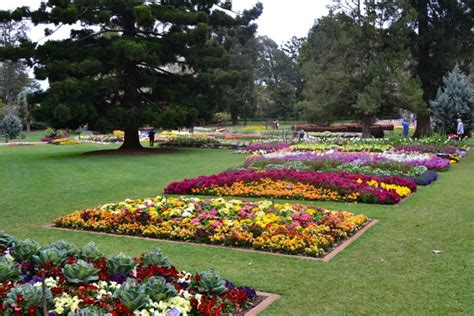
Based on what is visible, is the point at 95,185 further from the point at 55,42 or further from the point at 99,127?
the point at 55,42

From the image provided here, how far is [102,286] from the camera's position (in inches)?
196

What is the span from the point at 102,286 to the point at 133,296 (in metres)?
0.73

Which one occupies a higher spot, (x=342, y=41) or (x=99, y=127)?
(x=342, y=41)

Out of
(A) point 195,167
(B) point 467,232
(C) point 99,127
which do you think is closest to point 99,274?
(B) point 467,232

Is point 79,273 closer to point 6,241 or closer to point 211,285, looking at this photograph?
point 211,285

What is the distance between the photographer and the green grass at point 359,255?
17.3ft

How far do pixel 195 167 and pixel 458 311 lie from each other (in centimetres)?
1509

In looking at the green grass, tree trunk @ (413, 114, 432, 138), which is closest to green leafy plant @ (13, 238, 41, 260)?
the green grass

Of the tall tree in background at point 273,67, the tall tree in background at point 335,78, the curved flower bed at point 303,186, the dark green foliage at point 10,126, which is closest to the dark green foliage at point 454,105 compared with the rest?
the tall tree in background at point 335,78

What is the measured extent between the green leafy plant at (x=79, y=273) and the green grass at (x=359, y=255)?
173 cm

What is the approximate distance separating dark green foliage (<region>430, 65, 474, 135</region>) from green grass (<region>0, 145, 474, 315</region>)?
11.4 m

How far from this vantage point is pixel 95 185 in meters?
14.7

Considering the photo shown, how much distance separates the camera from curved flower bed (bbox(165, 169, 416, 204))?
37.1ft

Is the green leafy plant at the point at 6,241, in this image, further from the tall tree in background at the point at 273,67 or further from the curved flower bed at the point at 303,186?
the tall tree in background at the point at 273,67
